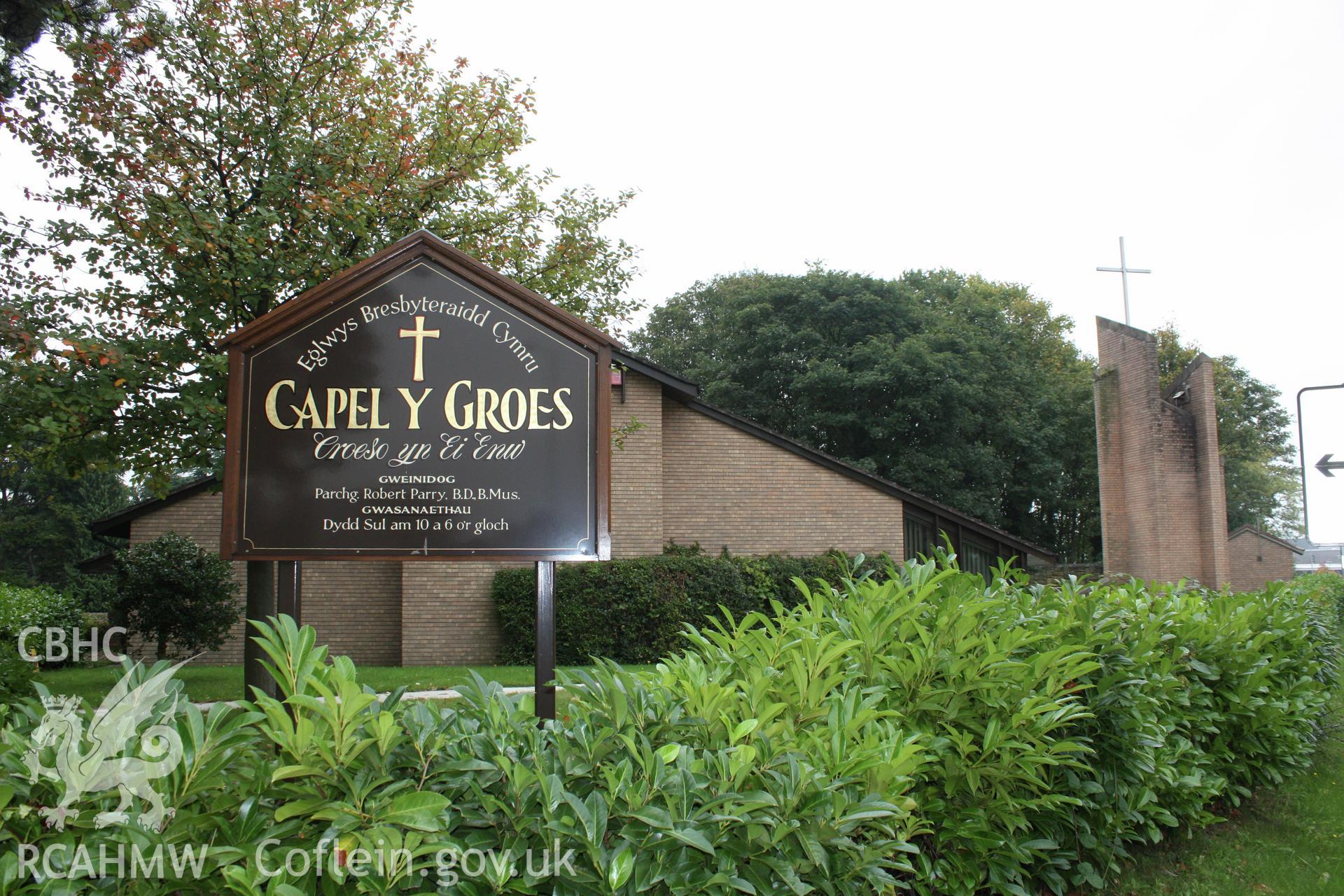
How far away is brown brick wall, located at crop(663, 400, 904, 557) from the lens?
20.0 meters

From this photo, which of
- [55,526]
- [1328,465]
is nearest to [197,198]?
[1328,465]

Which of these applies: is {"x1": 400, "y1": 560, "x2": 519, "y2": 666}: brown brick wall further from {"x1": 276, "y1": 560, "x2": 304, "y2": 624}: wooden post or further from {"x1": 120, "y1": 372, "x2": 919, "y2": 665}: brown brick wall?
{"x1": 276, "y1": 560, "x2": 304, "y2": 624}: wooden post

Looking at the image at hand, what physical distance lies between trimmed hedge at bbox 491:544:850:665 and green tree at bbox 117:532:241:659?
4529 millimetres

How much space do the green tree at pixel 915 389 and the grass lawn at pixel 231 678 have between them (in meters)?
24.7

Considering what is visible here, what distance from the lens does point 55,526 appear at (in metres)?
43.1

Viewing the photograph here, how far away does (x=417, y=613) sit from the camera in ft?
55.3

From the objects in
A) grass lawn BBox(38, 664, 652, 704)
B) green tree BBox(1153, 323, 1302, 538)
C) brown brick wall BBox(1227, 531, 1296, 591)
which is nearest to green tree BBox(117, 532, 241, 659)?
grass lawn BBox(38, 664, 652, 704)

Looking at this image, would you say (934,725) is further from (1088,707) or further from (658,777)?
(658,777)

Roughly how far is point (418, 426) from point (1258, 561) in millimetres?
45224

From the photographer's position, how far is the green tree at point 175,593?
13938 millimetres

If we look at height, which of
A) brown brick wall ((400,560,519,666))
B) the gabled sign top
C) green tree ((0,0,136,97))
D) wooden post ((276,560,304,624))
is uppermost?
green tree ((0,0,136,97))

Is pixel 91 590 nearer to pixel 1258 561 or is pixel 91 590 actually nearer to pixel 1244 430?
pixel 1258 561

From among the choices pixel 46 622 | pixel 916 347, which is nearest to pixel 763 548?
pixel 46 622

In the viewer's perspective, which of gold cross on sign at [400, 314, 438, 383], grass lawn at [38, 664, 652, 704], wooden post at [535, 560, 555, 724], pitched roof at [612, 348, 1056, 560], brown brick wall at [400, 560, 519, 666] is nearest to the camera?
wooden post at [535, 560, 555, 724]
